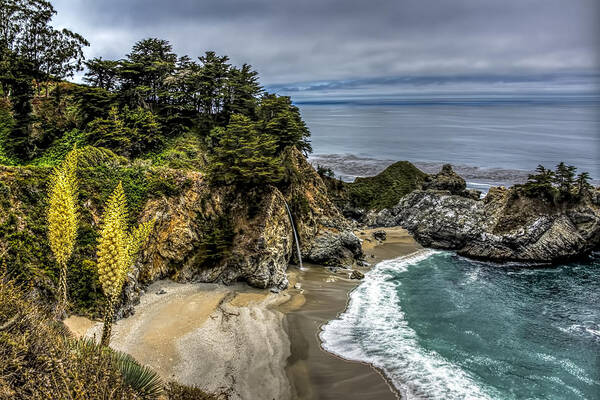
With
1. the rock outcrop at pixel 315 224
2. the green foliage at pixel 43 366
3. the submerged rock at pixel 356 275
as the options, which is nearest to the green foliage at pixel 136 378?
the green foliage at pixel 43 366

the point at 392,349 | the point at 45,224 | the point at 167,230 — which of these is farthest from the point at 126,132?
the point at 392,349

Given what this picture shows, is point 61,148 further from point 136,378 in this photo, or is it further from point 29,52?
point 136,378

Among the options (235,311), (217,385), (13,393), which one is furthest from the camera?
(235,311)

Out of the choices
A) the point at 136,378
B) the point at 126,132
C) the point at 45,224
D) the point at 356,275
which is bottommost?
the point at 356,275

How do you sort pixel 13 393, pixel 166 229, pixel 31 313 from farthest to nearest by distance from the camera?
pixel 166 229 → pixel 31 313 → pixel 13 393

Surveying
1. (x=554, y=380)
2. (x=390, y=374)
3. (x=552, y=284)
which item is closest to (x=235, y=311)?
(x=390, y=374)

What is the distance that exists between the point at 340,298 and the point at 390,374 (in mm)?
6714

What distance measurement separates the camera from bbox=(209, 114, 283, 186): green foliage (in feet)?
68.8

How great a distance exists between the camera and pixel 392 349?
15.0 meters

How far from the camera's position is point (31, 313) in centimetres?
725

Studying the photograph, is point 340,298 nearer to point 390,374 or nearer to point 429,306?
point 429,306

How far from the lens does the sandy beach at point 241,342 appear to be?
40.2ft

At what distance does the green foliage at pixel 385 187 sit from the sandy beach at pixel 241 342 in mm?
31333

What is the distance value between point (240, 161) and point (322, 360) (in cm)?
1249
